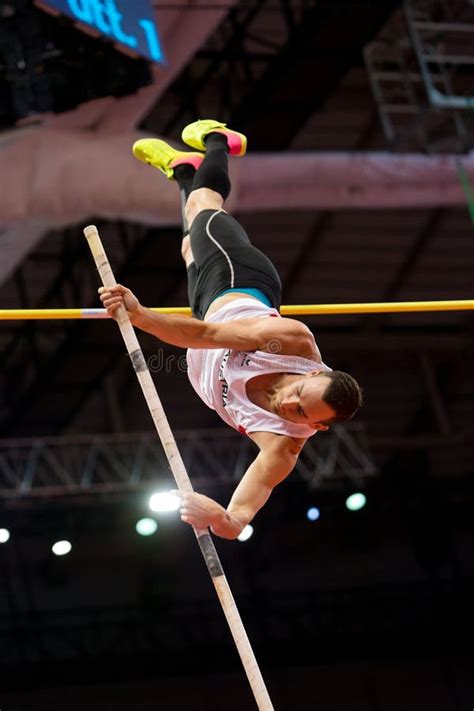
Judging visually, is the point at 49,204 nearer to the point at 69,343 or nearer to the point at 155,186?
the point at 155,186

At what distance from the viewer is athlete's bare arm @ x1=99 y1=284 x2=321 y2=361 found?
366cm

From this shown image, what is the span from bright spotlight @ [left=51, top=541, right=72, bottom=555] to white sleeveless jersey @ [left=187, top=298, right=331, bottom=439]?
7507 mm

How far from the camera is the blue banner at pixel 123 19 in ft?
19.7

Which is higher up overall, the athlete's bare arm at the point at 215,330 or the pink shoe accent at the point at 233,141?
the pink shoe accent at the point at 233,141

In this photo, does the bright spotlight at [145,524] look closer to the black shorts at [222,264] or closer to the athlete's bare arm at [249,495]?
the black shorts at [222,264]

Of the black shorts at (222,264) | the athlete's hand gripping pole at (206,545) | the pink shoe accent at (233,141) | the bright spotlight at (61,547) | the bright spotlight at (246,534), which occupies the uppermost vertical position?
the bright spotlight at (61,547)

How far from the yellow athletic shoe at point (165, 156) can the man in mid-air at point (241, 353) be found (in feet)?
0.43

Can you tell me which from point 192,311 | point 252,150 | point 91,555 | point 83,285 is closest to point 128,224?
point 83,285

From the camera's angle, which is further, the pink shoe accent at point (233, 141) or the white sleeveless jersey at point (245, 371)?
the pink shoe accent at point (233, 141)

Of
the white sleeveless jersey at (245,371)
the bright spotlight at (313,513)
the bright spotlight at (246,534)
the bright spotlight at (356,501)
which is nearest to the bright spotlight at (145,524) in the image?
the bright spotlight at (246,534)

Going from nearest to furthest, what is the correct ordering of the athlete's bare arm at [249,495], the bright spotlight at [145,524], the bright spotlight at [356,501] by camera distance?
the athlete's bare arm at [249,495] < the bright spotlight at [145,524] < the bright spotlight at [356,501]

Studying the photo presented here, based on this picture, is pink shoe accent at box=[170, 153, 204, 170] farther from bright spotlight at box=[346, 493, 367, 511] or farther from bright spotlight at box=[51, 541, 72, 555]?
bright spotlight at box=[346, 493, 367, 511]

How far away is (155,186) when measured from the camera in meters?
7.09

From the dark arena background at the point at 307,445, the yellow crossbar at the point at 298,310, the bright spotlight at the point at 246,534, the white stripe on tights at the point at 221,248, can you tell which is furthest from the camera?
the bright spotlight at the point at 246,534
